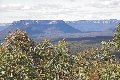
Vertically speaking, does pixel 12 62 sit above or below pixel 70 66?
above

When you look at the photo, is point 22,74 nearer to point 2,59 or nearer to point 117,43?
point 2,59

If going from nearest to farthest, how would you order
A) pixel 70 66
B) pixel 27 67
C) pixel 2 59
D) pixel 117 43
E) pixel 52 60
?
pixel 2 59, pixel 27 67, pixel 117 43, pixel 52 60, pixel 70 66

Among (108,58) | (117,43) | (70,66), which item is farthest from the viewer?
(108,58)

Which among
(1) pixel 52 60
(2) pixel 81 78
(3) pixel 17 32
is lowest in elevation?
(2) pixel 81 78

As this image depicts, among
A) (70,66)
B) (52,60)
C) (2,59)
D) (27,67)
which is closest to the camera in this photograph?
(2,59)

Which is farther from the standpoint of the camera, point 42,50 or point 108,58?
point 108,58

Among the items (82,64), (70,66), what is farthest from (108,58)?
(70,66)

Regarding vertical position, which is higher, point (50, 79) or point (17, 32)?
point (17, 32)

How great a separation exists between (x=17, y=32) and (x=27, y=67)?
2352cm

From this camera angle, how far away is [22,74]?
168ft

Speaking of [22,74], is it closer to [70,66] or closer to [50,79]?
[50,79]

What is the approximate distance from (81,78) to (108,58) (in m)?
16.2

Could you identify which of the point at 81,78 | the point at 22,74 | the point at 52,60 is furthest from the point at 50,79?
the point at 22,74

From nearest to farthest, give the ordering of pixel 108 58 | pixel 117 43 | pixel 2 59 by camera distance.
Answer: pixel 2 59 < pixel 117 43 < pixel 108 58
